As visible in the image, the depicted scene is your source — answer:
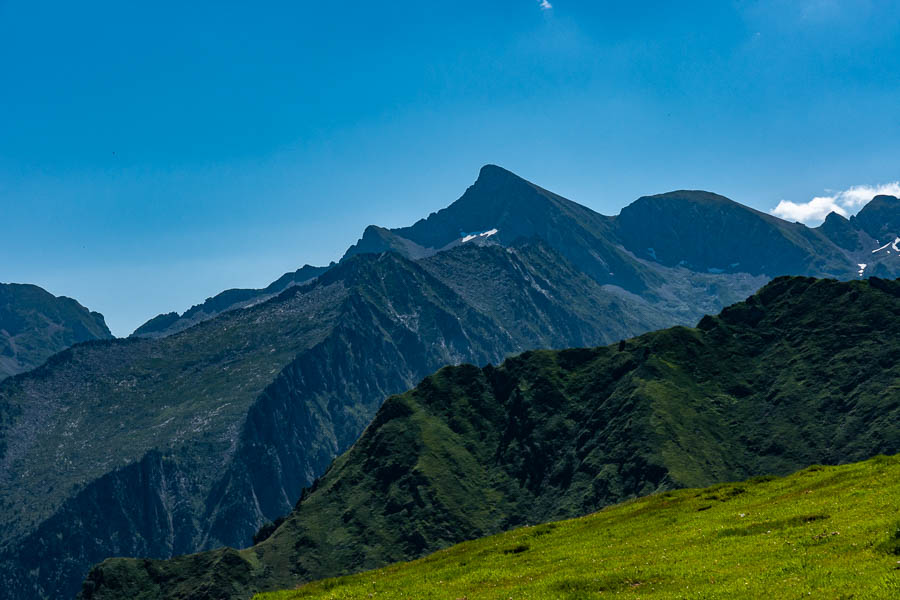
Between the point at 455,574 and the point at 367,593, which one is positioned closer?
the point at 367,593

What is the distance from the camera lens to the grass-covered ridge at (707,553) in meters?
41.8

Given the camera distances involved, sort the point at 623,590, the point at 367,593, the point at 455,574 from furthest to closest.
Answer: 1. the point at 455,574
2. the point at 367,593
3. the point at 623,590

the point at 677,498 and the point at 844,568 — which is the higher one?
the point at 844,568

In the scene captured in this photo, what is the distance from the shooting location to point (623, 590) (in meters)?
46.3

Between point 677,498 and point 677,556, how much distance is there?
119 ft

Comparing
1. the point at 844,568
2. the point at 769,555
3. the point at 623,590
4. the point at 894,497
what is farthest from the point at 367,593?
the point at 894,497

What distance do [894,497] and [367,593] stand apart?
37.4 meters

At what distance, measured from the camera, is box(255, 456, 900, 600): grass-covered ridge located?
41812 millimetres

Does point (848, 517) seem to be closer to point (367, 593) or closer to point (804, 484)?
point (804, 484)

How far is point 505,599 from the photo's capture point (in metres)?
48.1

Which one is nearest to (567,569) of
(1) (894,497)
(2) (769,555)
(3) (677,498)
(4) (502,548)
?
(2) (769,555)

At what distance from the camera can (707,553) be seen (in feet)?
171

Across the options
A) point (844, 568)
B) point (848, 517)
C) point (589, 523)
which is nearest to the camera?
point (844, 568)

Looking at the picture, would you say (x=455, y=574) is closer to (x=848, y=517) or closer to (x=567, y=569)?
(x=567, y=569)
